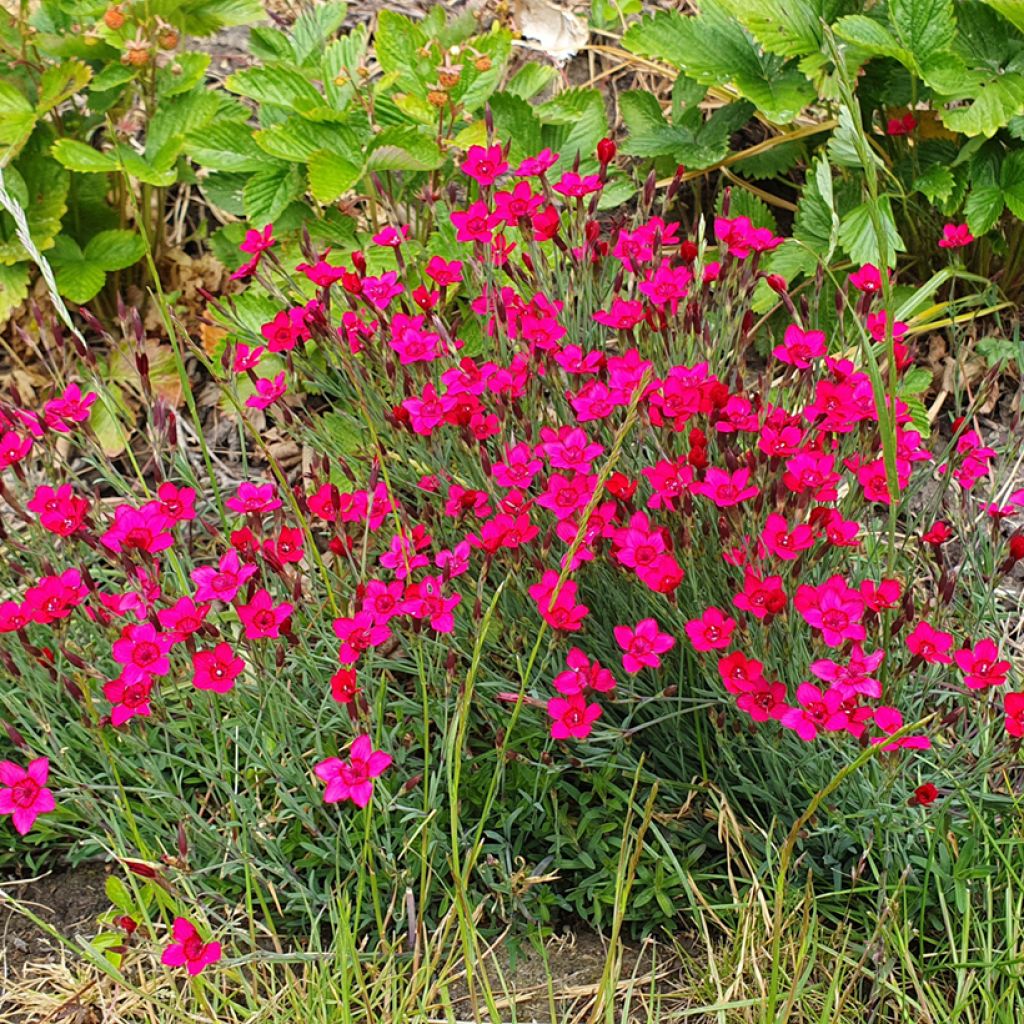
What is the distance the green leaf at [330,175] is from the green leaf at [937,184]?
58.7 inches

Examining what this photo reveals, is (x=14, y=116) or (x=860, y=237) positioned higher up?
(x=14, y=116)

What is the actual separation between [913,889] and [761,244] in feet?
4.24

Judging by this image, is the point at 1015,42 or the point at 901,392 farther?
the point at 1015,42

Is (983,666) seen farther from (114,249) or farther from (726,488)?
(114,249)

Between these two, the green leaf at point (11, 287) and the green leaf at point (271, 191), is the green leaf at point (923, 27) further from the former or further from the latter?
the green leaf at point (11, 287)

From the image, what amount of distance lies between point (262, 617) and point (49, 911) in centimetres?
91

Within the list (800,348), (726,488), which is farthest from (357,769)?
(800,348)

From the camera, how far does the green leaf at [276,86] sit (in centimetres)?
330

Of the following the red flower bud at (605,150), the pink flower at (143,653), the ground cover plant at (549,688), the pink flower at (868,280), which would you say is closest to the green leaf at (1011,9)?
the ground cover plant at (549,688)

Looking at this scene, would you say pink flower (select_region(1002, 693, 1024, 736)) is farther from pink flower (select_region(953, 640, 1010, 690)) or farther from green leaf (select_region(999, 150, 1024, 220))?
green leaf (select_region(999, 150, 1024, 220))

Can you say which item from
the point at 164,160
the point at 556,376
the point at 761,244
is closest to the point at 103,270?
the point at 164,160

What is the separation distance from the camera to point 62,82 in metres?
3.22

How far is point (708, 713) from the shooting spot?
7.51ft

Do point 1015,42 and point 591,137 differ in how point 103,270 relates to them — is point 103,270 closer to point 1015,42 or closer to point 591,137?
point 591,137
